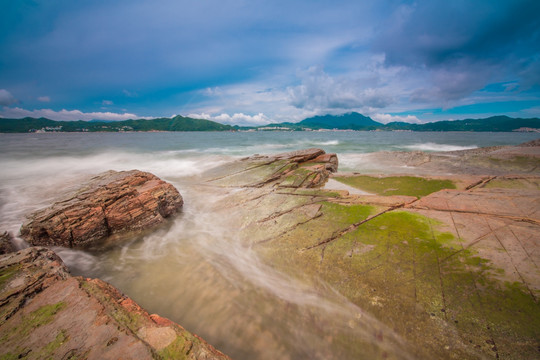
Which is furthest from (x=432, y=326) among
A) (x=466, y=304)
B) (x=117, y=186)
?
(x=117, y=186)

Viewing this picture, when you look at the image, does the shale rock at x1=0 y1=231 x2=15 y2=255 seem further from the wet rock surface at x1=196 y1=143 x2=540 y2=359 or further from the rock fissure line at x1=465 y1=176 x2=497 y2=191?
the rock fissure line at x1=465 y1=176 x2=497 y2=191

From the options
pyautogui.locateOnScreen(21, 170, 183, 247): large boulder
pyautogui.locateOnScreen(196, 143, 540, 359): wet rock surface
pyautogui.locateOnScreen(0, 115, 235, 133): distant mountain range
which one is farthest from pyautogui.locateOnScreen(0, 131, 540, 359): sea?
pyautogui.locateOnScreen(0, 115, 235, 133): distant mountain range

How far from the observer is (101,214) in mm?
7340

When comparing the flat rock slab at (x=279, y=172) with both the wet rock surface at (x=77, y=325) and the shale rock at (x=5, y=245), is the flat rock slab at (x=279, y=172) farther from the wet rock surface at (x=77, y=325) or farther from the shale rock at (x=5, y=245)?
the shale rock at (x=5, y=245)

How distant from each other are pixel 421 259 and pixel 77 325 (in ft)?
21.8

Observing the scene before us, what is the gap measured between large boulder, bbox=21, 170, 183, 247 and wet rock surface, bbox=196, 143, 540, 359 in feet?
10.3

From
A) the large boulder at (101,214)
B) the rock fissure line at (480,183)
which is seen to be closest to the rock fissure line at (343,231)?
the rock fissure line at (480,183)

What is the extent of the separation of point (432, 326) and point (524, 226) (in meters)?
4.10

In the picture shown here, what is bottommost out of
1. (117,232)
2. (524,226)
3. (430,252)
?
(117,232)

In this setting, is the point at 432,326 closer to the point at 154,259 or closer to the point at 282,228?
the point at 282,228

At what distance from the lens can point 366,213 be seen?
6.91m

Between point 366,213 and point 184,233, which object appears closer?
point 366,213

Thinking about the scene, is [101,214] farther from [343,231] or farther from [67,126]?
[67,126]

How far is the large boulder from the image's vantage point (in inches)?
263
